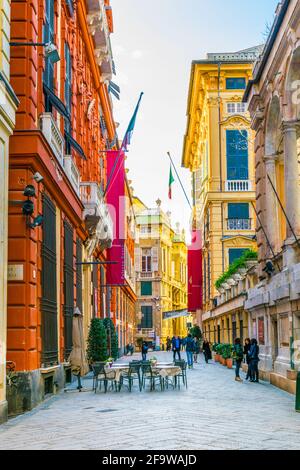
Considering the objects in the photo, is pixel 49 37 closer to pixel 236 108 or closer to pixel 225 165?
pixel 225 165

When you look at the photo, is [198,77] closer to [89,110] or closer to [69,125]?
[89,110]

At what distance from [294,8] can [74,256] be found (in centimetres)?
1045

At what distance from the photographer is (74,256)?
75.7ft

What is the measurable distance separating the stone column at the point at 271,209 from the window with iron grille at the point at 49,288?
23.8 feet

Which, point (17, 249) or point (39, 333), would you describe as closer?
point (17, 249)

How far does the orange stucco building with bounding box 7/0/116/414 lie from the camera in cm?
1426

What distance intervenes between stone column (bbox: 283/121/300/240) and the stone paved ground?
4746mm

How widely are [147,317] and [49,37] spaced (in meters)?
63.6

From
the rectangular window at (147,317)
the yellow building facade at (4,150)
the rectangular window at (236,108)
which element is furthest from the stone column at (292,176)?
the rectangular window at (147,317)

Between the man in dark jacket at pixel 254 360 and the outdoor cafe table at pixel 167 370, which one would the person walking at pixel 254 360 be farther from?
the outdoor cafe table at pixel 167 370

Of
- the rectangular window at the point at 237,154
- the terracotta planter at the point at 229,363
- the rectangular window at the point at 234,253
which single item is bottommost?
the terracotta planter at the point at 229,363

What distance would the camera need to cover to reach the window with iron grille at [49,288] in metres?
16.5
